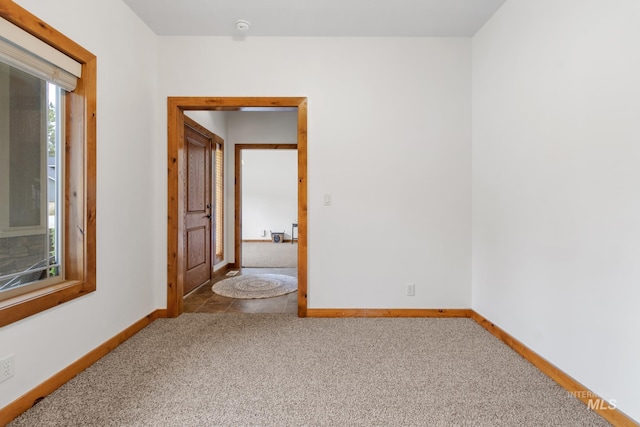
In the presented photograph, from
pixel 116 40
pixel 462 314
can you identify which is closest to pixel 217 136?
pixel 116 40

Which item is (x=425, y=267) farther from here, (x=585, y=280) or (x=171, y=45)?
(x=171, y=45)

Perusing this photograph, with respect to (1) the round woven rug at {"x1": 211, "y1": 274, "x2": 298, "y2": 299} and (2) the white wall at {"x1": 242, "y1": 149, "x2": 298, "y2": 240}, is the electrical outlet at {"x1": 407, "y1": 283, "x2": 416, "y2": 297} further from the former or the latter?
(2) the white wall at {"x1": 242, "y1": 149, "x2": 298, "y2": 240}

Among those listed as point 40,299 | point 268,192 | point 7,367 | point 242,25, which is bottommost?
point 7,367

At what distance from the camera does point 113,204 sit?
223 centimetres

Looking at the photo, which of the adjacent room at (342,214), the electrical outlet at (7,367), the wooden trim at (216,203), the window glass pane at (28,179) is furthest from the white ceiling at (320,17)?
the electrical outlet at (7,367)

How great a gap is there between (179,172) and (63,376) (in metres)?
1.73

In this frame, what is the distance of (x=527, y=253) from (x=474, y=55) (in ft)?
6.17

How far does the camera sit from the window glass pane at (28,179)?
1.56 metres

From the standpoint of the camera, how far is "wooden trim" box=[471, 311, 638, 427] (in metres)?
1.44

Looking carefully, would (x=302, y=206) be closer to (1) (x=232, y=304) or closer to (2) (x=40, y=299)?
(1) (x=232, y=304)

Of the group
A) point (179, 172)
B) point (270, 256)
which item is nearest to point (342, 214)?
point (179, 172)

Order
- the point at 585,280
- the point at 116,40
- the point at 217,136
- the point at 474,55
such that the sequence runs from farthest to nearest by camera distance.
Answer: the point at 217,136
the point at 474,55
the point at 116,40
the point at 585,280

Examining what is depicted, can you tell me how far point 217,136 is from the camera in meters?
4.37

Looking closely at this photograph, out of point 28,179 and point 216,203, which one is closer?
point 28,179
